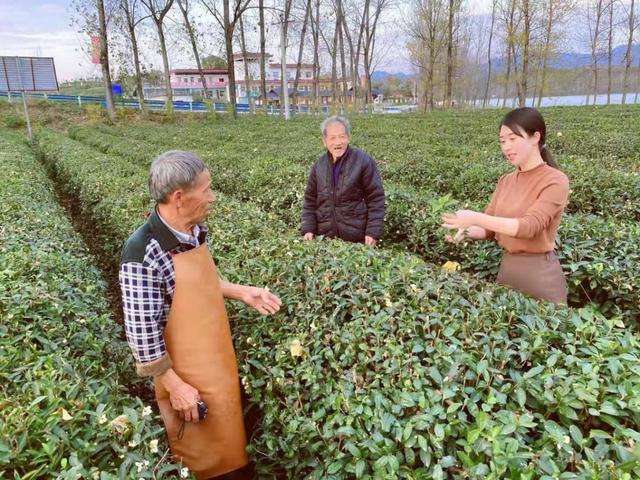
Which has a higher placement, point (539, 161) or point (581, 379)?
point (539, 161)

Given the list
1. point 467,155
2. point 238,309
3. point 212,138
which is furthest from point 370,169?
point 212,138

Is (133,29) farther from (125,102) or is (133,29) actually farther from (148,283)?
(148,283)

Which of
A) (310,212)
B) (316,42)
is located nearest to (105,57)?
(316,42)

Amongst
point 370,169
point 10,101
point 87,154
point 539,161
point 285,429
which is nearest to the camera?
point 285,429

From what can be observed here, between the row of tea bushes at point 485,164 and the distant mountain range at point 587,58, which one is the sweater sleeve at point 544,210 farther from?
the distant mountain range at point 587,58

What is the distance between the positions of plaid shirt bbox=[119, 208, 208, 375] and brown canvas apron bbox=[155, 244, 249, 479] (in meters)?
0.05

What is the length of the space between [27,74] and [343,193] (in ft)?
86.7

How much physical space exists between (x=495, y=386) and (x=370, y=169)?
7.53 feet

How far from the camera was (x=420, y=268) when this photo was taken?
2670mm

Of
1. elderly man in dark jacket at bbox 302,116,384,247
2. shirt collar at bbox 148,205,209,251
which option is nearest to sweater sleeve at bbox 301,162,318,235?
elderly man in dark jacket at bbox 302,116,384,247

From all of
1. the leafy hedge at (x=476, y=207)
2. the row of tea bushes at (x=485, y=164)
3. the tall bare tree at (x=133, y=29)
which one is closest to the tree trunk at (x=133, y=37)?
the tall bare tree at (x=133, y=29)

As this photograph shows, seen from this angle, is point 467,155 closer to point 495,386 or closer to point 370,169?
point 370,169

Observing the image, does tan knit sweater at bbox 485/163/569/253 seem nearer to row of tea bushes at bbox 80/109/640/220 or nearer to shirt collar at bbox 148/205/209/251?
shirt collar at bbox 148/205/209/251

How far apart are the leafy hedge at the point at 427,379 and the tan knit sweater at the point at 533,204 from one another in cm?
33
